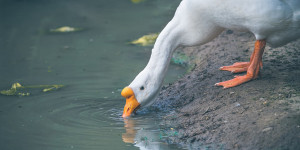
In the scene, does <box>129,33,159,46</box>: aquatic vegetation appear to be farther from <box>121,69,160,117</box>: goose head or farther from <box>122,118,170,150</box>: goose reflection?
<box>122,118,170,150</box>: goose reflection

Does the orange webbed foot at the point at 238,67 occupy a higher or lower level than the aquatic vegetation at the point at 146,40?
lower

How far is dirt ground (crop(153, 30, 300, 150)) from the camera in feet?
14.5

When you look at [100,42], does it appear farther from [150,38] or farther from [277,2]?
[277,2]

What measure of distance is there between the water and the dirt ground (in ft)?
1.25

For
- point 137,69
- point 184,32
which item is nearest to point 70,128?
point 184,32

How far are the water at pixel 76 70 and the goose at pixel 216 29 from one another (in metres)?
0.43

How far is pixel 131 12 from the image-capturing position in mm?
12188

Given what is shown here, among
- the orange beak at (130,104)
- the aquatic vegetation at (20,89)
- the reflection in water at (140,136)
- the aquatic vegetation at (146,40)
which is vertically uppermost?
the aquatic vegetation at (146,40)

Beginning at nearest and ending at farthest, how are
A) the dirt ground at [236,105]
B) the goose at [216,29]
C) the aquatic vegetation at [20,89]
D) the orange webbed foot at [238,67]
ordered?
the dirt ground at [236,105] → the goose at [216,29] → the orange webbed foot at [238,67] → the aquatic vegetation at [20,89]

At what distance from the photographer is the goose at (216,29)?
Result: 206 inches

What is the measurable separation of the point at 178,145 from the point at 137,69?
3.31 meters

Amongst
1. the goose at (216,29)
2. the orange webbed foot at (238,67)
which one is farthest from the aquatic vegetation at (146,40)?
the goose at (216,29)

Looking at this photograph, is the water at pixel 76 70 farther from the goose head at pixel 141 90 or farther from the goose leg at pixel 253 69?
the goose leg at pixel 253 69

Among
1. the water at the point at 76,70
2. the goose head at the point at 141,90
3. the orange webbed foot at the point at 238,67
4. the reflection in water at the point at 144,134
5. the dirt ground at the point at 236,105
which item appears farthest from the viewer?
the orange webbed foot at the point at 238,67
